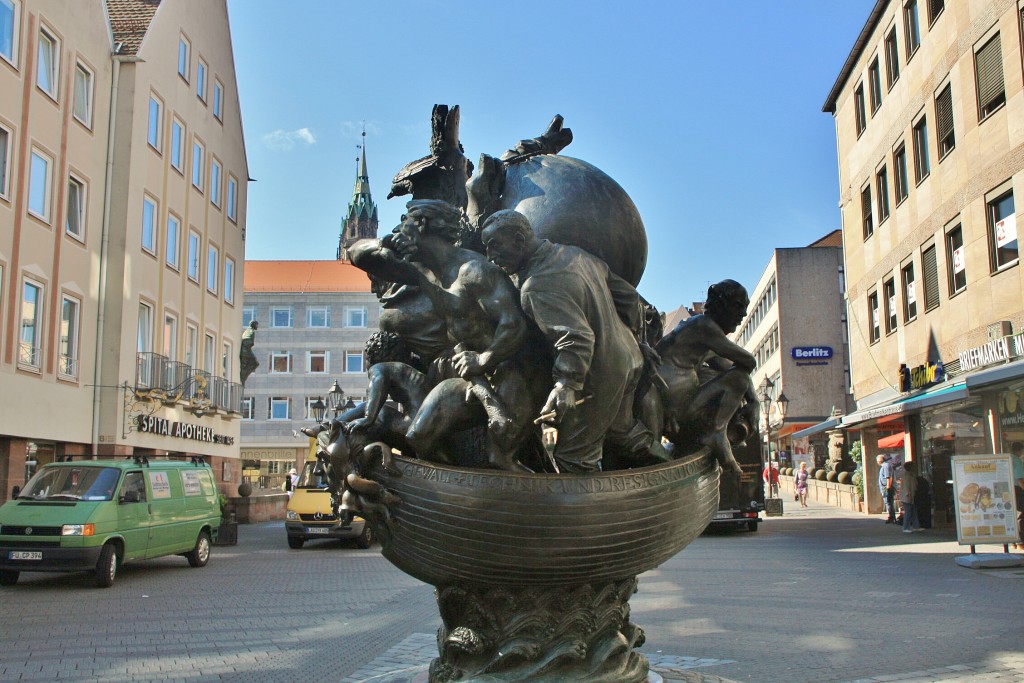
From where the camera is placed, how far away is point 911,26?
24797 mm

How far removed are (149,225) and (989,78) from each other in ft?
69.3

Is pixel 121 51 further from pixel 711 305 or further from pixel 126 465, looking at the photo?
pixel 711 305

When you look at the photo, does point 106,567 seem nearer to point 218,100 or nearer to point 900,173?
point 900,173

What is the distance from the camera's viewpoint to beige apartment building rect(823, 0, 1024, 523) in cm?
1870

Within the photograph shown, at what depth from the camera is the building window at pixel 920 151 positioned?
78.4 ft

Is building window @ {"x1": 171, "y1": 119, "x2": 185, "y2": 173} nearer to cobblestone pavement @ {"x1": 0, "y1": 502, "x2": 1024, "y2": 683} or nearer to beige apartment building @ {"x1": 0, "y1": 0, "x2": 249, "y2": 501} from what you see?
beige apartment building @ {"x1": 0, "y1": 0, "x2": 249, "y2": 501}

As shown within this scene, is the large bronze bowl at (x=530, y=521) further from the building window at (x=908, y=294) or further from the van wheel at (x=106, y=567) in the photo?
the building window at (x=908, y=294)

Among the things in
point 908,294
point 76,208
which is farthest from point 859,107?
point 76,208

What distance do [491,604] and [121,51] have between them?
81.5ft

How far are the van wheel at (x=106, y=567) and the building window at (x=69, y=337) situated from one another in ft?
30.9

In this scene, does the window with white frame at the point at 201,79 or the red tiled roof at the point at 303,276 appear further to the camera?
the red tiled roof at the point at 303,276

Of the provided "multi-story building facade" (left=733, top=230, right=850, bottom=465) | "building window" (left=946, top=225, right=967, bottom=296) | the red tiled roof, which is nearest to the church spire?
the red tiled roof

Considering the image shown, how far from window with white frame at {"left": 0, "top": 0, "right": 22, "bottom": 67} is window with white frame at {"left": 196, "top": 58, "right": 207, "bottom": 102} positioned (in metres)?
10.9

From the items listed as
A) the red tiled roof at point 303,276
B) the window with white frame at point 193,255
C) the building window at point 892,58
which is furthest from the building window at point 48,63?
the red tiled roof at point 303,276
